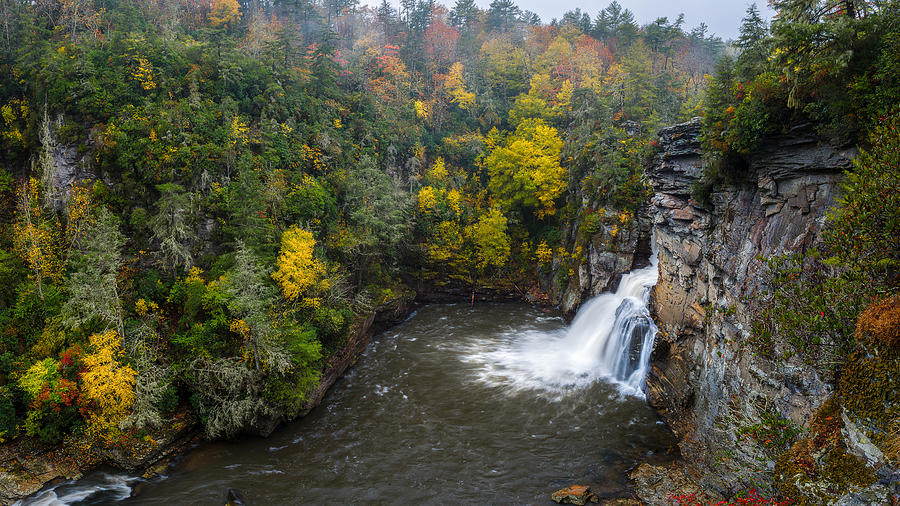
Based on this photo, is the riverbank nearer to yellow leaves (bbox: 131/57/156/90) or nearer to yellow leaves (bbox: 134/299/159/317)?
yellow leaves (bbox: 134/299/159/317)

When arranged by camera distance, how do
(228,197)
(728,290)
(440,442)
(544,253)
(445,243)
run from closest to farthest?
1. (728,290)
2. (440,442)
3. (228,197)
4. (544,253)
5. (445,243)

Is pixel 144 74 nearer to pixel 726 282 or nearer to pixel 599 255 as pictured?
pixel 599 255

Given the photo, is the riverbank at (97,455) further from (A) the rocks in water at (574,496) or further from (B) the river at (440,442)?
(A) the rocks in water at (574,496)

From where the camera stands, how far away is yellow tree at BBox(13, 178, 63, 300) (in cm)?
1731

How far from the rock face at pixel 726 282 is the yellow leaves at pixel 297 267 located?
16.7m

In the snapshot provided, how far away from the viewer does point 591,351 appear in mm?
23578

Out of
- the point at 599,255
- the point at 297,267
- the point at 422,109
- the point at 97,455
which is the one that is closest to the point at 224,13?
the point at 422,109

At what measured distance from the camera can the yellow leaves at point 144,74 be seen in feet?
76.0

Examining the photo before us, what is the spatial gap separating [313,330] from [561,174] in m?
24.0

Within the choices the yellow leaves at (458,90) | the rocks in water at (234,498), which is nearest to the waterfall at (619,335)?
the rocks in water at (234,498)

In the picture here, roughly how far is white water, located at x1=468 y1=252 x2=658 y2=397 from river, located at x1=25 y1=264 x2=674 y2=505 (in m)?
0.12

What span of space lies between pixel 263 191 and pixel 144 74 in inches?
407

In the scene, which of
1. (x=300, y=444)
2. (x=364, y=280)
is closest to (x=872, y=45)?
(x=300, y=444)

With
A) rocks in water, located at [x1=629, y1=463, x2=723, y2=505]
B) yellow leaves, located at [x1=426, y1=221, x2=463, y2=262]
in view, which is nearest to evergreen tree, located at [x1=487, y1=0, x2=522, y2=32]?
yellow leaves, located at [x1=426, y1=221, x2=463, y2=262]
